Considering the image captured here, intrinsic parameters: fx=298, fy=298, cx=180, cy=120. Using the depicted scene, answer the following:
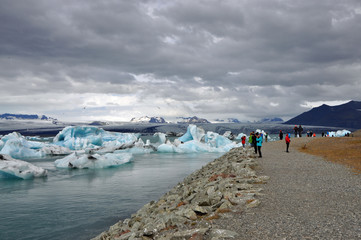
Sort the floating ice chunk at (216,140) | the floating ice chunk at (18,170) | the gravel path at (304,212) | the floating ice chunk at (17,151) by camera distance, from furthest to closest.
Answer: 1. the floating ice chunk at (216,140)
2. the floating ice chunk at (17,151)
3. the floating ice chunk at (18,170)
4. the gravel path at (304,212)

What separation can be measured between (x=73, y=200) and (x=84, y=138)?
40263mm

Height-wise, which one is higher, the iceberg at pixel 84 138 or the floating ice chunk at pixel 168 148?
the iceberg at pixel 84 138

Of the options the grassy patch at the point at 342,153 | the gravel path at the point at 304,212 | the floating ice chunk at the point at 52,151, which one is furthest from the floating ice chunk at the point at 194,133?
the gravel path at the point at 304,212

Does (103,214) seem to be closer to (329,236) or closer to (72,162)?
(329,236)

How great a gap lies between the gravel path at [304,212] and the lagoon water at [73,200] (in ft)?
19.1

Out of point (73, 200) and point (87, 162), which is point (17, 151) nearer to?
point (87, 162)

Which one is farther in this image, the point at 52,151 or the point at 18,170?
the point at 52,151

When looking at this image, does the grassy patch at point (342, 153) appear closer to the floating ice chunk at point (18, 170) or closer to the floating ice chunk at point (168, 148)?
the floating ice chunk at point (18, 170)

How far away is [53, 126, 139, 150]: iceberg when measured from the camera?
49.6 metres

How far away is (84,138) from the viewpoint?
172ft

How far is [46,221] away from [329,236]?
981cm

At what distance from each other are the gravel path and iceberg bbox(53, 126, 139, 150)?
42670 mm

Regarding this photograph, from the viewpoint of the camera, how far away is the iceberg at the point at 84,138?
4961 cm

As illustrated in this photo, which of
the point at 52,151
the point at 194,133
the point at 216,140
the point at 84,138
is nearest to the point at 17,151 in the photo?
the point at 52,151
